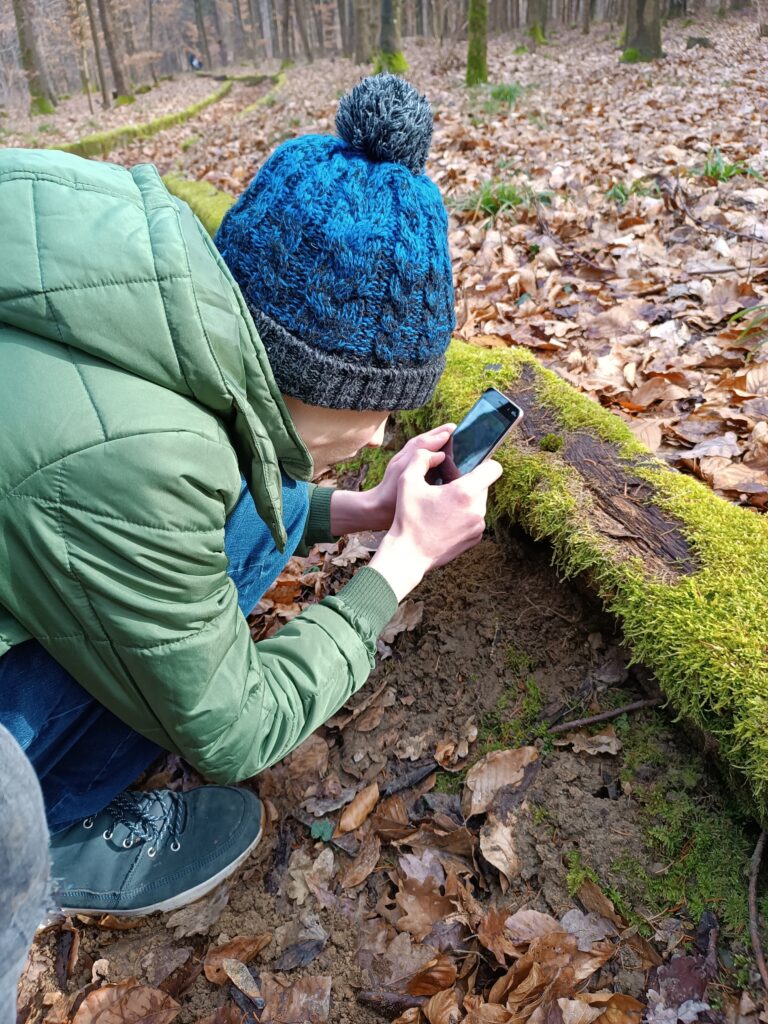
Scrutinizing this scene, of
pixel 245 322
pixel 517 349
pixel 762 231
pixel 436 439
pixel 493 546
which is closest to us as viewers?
pixel 245 322

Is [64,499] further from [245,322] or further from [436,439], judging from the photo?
[436,439]

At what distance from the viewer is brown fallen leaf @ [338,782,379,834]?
211cm

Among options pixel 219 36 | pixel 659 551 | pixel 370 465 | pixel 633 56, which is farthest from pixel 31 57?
pixel 219 36

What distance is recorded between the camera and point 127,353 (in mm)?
1315

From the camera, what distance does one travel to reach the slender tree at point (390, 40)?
17.2 m

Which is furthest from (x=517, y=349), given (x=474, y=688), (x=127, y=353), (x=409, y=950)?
(x=409, y=950)

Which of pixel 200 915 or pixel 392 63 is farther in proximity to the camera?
pixel 392 63

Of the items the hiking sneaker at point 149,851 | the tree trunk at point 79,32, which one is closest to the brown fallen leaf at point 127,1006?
the hiking sneaker at point 149,851

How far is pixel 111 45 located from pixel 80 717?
28974mm

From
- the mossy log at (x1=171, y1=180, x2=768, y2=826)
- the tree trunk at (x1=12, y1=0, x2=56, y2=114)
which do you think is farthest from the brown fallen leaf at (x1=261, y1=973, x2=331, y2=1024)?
the tree trunk at (x1=12, y1=0, x2=56, y2=114)

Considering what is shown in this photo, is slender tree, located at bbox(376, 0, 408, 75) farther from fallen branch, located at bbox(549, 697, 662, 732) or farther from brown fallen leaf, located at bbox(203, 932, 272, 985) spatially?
brown fallen leaf, located at bbox(203, 932, 272, 985)

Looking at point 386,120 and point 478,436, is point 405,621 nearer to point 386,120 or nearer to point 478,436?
point 478,436

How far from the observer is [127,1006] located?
187 cm

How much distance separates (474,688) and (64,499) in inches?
54.8
